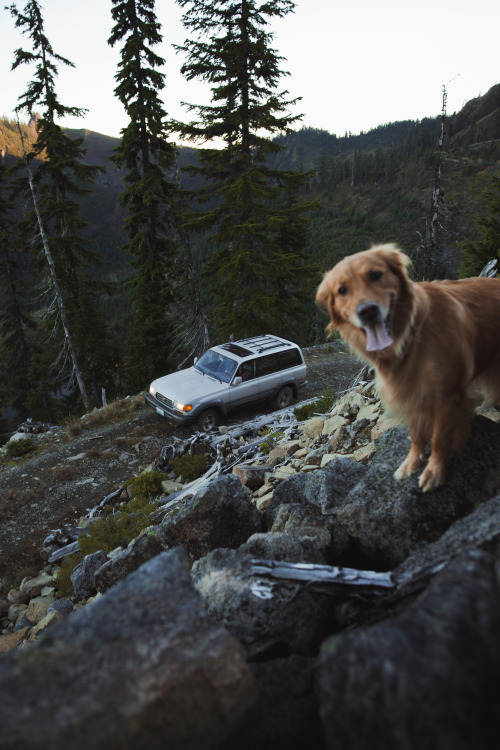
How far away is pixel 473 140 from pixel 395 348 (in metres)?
181

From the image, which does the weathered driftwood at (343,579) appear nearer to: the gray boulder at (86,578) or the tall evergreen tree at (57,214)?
the gray boulder at (86,578)

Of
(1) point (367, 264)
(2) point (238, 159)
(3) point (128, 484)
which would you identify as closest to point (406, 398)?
(1) point (367, 264)

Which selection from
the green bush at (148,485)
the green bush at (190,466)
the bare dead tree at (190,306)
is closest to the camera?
the green bush at (148,485)

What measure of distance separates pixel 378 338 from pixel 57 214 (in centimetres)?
2187

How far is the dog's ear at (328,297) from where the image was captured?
9.16 feet

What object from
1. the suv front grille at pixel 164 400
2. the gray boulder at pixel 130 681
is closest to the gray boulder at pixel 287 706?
the gray boulder at pixel 130 681

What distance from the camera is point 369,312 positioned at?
244cm

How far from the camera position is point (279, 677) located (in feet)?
6.00

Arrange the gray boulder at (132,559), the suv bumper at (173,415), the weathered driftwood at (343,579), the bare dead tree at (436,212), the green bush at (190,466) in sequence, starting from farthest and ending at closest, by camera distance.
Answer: the bare dead tree at (436,212) < the suv bumper at (173,415) < the green bush at (190,466) < the gray boulder at (132,559) < the weathered driftwood at (343,579)

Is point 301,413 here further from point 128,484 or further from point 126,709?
point 126,709

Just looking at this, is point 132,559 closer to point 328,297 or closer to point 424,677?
point 328,297

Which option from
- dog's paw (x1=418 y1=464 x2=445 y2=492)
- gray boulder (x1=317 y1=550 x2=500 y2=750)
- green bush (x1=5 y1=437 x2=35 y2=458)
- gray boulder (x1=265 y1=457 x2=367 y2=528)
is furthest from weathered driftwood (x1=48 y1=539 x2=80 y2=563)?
gray boulder (x1=317 y1=550 x2=500 y2=750)

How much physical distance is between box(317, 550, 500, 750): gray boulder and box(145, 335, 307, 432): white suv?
8761mm

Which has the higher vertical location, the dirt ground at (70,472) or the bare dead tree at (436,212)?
the bare dead tree at (436,212)
